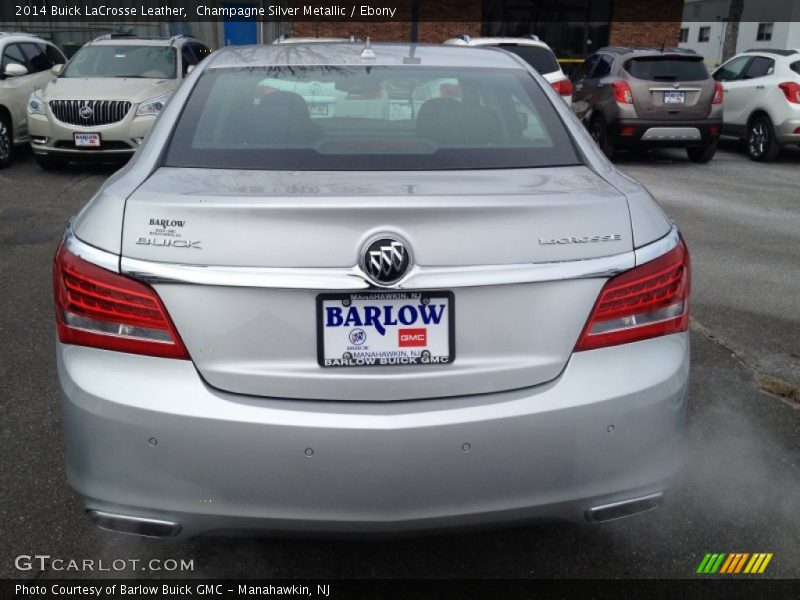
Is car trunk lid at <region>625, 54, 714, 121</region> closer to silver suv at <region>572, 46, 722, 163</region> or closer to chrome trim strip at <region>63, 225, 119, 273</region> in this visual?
silver suv at <region>572, 46, 722, 163</region>

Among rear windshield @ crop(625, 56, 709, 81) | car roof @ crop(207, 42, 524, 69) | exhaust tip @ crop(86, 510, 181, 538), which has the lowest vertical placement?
exhaust tip @ crop(86, 510, 181, 538)

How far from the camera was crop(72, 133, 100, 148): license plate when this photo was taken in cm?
1027

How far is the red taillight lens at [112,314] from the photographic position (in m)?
2.15

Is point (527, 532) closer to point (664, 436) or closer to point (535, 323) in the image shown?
point (664, 436)

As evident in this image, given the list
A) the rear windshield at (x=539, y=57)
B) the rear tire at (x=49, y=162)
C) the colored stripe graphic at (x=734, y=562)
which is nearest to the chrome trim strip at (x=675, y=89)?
the rear windshield at (x=539, y=57)

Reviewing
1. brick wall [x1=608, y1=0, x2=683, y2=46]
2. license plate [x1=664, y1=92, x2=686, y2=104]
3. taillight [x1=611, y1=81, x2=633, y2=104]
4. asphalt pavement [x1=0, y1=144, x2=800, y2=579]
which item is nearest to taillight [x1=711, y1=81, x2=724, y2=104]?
license plate [x1=664, y1=92, x2=686, y2=104]

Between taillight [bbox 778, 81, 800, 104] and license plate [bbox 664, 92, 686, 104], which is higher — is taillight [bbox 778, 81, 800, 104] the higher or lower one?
the higher one

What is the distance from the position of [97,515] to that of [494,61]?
228cm

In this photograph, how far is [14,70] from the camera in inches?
435

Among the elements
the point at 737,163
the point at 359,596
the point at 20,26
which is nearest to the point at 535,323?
the point at 359,596

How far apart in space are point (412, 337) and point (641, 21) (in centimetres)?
2667

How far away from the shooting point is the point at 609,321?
224 cm

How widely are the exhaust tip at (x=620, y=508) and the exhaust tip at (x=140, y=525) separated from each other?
1122 mm

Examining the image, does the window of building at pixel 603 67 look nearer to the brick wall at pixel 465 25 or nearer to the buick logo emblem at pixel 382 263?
the buick logo emblem at pixel 382 263
